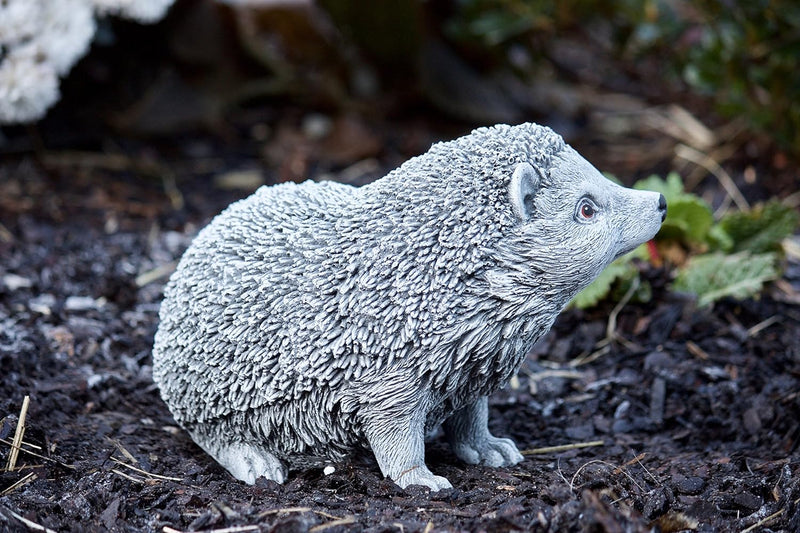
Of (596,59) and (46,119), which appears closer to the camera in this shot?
(46,119)

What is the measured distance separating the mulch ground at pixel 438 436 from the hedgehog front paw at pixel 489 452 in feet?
0.21

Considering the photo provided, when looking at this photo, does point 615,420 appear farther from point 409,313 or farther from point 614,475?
point 409,313

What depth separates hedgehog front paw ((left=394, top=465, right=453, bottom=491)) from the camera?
330 cm

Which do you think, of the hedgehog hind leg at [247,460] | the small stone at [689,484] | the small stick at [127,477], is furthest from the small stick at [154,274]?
the small stone at [689,484]

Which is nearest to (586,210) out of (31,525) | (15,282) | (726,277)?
(726,277)

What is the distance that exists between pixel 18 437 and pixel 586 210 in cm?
244

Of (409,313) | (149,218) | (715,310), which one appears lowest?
(149,218)

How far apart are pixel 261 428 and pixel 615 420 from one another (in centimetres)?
179

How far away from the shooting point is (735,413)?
165 inches

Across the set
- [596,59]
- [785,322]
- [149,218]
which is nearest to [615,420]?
[785,322]

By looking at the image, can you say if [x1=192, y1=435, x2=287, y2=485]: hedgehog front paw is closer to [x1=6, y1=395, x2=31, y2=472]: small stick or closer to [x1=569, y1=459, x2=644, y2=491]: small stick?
[x1=6, y1=395, x2=31, y2=472]: small stick

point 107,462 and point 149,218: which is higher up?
point 107,462

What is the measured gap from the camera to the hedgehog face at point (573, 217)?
3.17 meters

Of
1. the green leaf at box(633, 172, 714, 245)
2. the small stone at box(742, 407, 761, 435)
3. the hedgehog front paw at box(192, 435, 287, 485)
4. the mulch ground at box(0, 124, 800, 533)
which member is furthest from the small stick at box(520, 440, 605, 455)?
the green leaf at box(633, 172, 714, 245)
